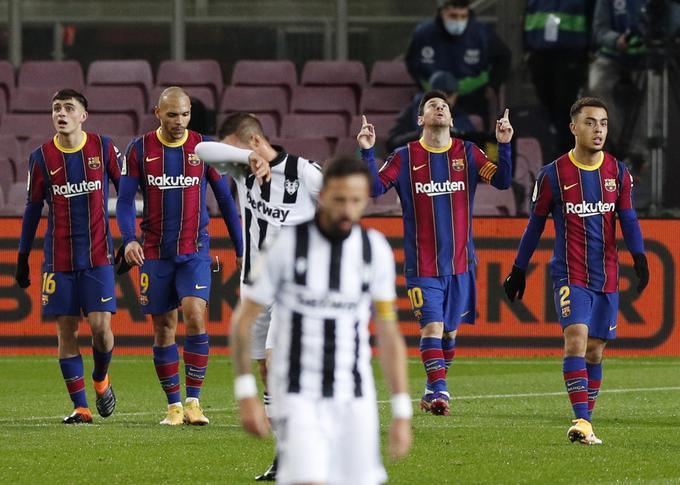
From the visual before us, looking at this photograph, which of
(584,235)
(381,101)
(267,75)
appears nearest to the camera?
(584,235)

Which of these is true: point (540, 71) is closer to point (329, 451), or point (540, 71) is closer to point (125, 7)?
point (125, 7)

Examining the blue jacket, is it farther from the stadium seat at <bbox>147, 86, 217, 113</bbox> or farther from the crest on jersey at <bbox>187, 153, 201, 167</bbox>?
the crest on jersey at <bbox>187, 153, 201, 167</bbox>

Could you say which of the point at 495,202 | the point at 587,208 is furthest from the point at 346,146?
the point at 587,208

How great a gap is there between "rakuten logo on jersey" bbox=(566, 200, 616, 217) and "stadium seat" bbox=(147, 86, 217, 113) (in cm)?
993

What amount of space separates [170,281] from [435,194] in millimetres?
2084

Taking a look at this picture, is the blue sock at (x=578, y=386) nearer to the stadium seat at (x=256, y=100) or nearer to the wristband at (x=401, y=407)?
the wristband at (x=401, y=407)

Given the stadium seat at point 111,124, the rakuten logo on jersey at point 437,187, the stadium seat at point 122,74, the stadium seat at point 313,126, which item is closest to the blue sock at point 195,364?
the rakuten logo on jersey at point 437,187

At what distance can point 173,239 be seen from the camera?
398 inches

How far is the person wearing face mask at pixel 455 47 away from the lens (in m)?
17.6

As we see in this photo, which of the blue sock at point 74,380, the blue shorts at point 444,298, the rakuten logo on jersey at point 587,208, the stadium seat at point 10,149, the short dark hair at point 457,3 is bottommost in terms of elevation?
the blue sock at point 74,380

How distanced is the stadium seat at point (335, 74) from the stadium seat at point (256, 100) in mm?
404

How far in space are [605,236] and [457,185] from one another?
6.30ft

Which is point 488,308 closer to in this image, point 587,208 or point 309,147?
point 309,147

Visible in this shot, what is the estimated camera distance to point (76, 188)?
33.7 ft
